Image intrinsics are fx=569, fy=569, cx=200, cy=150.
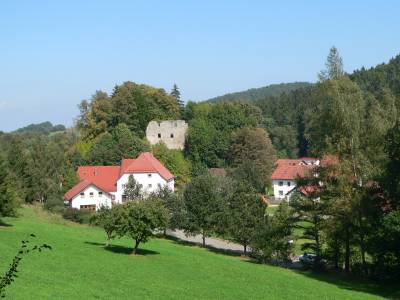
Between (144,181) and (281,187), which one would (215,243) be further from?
(281,187)

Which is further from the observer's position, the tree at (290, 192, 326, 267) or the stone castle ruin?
the stone castle ruin

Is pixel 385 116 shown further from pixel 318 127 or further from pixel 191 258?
pixel 191 258

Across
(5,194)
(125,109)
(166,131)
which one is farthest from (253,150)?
(5,194)

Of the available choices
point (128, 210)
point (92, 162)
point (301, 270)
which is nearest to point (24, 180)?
point (92, 162)

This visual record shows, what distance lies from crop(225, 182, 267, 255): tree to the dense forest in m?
0.11

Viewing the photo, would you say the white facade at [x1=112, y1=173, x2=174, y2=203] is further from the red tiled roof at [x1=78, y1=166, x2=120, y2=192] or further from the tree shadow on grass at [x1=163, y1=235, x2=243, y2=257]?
the tree shadow on grass at [x1=163, y1=235, x2=243, y2=257]

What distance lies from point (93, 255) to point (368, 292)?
15.3 m

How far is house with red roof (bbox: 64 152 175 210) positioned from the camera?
63.2 metres

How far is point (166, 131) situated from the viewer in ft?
283

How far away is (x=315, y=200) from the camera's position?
117ft

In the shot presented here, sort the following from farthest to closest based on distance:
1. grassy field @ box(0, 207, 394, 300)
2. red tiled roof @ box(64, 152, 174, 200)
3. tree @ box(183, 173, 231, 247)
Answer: red tiled roof @ box(64, 152, 174, 200), tree @ box(183, 173, 231, 247), grassy field @ box(0, 207, 394, 300)

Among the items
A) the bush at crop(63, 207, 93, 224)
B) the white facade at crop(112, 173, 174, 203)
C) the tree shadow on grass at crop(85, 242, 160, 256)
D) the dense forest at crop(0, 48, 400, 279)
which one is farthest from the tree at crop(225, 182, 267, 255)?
the white facade at crop(112, 173, 174, 203)

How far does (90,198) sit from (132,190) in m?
5.87

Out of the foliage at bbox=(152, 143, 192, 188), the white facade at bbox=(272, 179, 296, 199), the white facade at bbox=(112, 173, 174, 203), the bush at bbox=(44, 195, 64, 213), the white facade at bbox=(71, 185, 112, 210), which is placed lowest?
the bush at bbox=(44, 195, 64, 213)
